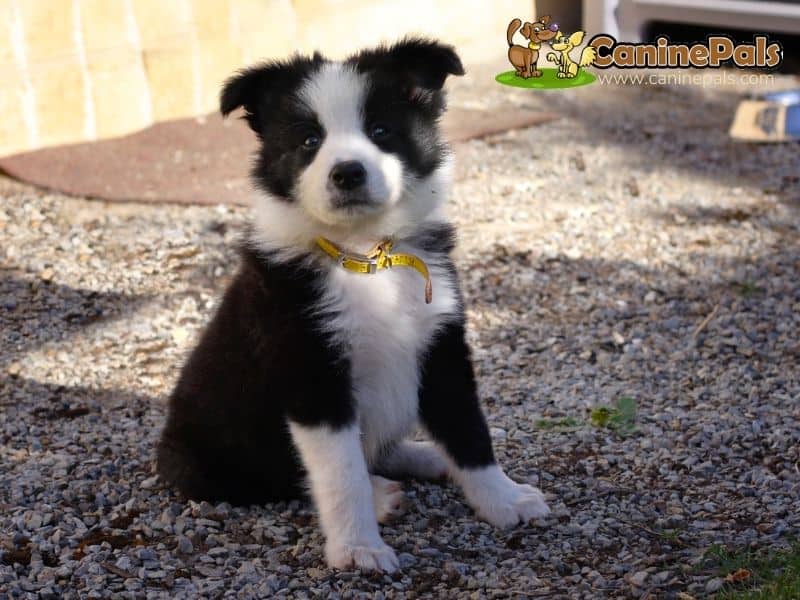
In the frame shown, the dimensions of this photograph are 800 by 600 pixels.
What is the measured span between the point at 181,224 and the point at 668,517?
3.57 m

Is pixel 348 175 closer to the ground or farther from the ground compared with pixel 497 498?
farther from the ground

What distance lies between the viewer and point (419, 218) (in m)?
3.49

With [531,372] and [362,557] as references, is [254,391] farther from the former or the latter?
[531,372]

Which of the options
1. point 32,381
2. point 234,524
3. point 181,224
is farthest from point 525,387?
point 181,224

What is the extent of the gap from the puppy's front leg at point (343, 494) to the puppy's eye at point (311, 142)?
0.78 meters

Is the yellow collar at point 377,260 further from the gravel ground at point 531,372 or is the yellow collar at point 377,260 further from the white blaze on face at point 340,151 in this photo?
the gravel ground at point 531,372

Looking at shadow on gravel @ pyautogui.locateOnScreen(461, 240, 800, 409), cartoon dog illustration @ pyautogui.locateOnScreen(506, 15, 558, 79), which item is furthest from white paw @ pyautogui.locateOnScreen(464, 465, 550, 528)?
cartoon dog illustration @ pyautogui.locateOnScreen(506, 15, 558, 79)

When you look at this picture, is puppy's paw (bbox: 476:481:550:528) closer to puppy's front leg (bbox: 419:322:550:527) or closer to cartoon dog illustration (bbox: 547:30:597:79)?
puppy's front leg (bbox: 419:322:550:527)

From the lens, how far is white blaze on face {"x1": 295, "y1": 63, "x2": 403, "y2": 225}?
321 centimetres

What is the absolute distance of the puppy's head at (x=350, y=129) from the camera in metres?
3.23

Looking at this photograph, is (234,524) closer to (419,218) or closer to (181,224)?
(419,218)

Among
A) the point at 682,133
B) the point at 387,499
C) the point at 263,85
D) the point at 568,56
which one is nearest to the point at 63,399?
the point at 387,499

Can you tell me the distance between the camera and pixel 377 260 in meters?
3.42

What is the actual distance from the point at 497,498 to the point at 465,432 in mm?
220
